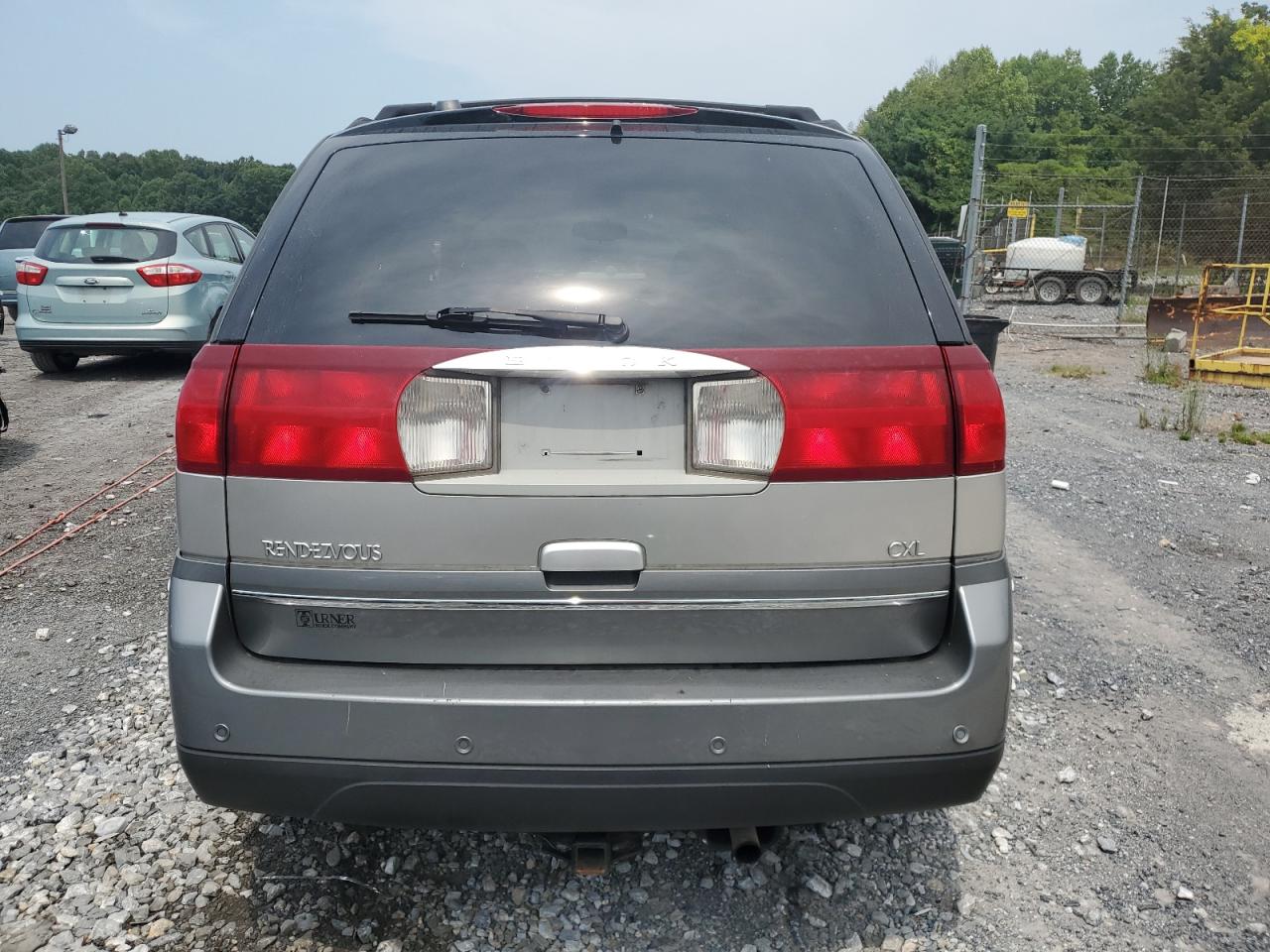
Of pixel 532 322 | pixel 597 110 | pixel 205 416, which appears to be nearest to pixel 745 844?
pixel 532 322

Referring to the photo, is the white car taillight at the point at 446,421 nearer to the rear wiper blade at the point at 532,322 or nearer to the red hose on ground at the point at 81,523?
the rear wiper blade at the point at 532,322

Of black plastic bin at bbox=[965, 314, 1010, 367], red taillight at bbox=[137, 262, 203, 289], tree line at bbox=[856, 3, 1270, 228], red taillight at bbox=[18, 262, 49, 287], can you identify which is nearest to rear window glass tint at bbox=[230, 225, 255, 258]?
red taillight at bbox=[137, 262, 203, 289]

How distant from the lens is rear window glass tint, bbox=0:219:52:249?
17375 millimetres

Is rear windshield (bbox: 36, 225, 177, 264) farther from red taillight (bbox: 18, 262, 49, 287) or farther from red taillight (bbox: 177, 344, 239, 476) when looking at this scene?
red taillight (bbox: 177, 344, 239, 476)

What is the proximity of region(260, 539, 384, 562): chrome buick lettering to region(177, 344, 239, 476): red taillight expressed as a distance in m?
0.20

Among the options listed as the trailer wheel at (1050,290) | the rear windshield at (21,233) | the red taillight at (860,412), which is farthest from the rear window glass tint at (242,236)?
the trailer wheel at (1050,290)

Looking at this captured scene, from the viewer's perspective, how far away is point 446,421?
6.58 feet

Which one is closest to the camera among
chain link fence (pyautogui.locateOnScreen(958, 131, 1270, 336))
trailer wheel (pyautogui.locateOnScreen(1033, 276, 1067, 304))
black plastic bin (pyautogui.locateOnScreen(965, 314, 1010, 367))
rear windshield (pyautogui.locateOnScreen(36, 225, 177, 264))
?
black plastic bin (pyautogui.locateOnScreen(965, 314, 1010, 367))

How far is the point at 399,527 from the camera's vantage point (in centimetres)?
201

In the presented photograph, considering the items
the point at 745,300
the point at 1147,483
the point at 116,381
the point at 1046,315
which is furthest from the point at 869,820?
the point at 1046,315

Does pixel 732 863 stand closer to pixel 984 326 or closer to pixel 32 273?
pixel 984 326

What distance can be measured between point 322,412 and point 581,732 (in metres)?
0.81

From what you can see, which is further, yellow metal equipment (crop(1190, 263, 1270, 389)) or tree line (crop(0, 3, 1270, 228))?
tree line (crop(0, 3, 1270, 228))

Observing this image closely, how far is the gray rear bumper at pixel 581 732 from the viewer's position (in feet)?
6.56
